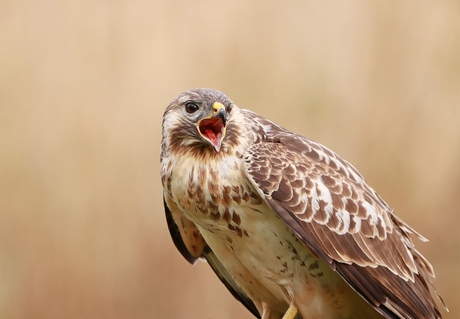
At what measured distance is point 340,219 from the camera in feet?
6.29

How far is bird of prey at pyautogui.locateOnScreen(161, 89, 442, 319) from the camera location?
72.5 inches

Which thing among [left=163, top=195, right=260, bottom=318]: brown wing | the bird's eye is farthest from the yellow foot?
the bird's eye

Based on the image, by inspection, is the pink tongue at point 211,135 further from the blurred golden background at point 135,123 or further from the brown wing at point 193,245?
the blurred golden background at point 135,123

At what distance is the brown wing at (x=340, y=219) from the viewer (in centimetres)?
182

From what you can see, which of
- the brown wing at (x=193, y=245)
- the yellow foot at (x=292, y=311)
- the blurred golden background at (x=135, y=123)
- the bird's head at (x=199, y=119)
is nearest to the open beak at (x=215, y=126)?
the bird's head at (x=199, y=119)

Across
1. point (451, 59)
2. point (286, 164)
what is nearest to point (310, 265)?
point (286, 164)

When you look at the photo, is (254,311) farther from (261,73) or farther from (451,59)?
(451,59)

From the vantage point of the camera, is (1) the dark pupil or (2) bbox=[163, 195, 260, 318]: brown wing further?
(2) bbox=[163, 195, 260, 318]: brown wing

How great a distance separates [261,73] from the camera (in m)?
3.05

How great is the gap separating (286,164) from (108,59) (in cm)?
134

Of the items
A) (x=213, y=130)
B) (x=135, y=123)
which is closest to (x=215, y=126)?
(x=213, y=130)

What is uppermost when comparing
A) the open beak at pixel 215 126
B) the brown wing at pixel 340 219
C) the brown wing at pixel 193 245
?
the open beak at pixel 215 126

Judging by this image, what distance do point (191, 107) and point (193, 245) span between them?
0.56 m

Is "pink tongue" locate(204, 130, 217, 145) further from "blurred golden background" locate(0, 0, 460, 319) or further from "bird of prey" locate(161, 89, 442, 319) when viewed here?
"blurred golden background" locate(0, 0, 460, 319)
